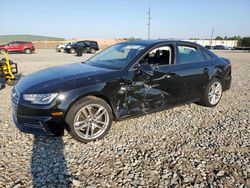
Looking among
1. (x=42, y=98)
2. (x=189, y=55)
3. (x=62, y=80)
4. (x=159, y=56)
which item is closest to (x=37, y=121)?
(x=42, y=98)

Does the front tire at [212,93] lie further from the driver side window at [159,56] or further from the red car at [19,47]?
the red car at [19,47]

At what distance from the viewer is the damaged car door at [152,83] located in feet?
13.5

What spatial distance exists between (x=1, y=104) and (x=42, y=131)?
291 cm

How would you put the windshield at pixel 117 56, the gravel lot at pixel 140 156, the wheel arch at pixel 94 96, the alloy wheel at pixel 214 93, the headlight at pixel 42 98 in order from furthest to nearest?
the alloy wheel at pixel 214 93
the windshield at pixel 117 56
the wheel arch at pixel 94 96
the headlight at pixel 42 98
the gravel lot at pixel 140 156

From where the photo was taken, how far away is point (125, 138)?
157 inches

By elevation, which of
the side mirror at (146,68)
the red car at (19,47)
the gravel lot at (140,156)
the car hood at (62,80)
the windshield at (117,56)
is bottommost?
the gravel lot at (140,156)

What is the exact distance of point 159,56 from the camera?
4.71 m

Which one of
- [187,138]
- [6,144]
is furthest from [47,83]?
[187,138]

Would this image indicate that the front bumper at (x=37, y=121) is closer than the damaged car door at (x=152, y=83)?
Yes

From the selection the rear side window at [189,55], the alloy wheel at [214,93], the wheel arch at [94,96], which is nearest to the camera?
the wheel arch at [94,96]

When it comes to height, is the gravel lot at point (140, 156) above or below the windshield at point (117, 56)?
below

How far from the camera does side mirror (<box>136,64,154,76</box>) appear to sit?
416 centimetres

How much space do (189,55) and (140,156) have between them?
8.56 feet

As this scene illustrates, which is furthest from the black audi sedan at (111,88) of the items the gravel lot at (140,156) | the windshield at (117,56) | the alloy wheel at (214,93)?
the gravel lot at (140,156)
